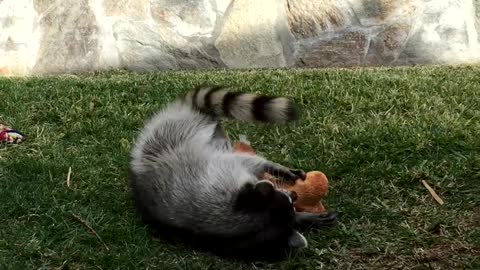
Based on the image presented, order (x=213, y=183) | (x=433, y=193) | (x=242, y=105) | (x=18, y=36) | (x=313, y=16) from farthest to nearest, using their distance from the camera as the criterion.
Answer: (x=313, y=16) → (x=18, y=36) → (x=242, y=105) → (x=433, y=193) → (x=213, y=183)

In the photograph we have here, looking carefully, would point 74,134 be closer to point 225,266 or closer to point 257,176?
point 257,176

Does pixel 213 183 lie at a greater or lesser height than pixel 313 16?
greater

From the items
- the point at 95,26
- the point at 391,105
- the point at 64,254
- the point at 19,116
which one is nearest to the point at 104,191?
the point at 64,254

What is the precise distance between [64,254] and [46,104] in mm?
2274

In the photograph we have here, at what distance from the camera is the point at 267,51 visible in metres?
7.03

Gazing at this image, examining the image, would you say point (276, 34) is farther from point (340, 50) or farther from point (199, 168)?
point (199, 168)

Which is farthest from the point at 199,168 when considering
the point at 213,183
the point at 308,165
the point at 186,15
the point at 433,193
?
the point at 186,15

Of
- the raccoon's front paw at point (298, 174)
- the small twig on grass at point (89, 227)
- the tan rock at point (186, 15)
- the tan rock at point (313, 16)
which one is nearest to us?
the small twig on grass at point (89, 227)

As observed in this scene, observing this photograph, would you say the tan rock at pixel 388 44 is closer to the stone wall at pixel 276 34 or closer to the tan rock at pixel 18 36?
the stone wall at pixel 276 34

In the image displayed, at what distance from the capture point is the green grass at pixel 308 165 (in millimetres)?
2771

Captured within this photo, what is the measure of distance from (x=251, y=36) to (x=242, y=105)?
12.5ft

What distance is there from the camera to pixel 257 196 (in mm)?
2752

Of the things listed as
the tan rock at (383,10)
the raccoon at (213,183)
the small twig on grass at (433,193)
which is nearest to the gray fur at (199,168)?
the raccoon at (213,183)

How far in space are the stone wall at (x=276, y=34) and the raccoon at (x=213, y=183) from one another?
3430 mm
